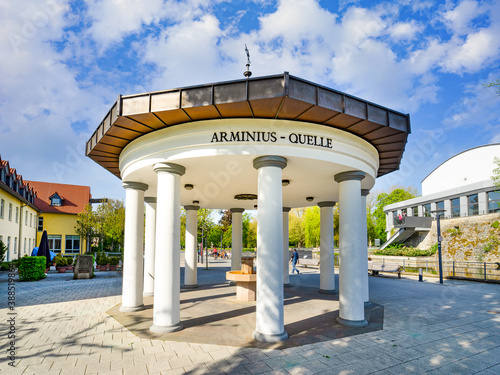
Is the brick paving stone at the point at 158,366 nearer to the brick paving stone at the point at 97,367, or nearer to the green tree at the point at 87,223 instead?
the brick paving stone at the point at 97,367

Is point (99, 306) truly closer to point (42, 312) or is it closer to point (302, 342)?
point (42, 312)

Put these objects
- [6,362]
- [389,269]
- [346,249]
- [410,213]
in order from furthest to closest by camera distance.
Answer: [410,213] → [389,269] → [346,249] → [6,362]

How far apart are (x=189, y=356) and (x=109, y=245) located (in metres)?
52.4

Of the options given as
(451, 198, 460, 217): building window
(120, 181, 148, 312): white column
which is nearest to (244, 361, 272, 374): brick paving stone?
(120, 181, 148, 312): white column

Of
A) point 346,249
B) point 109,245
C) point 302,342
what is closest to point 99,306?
point 302,342

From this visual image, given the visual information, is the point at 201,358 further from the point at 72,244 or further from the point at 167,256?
the point at 72,244

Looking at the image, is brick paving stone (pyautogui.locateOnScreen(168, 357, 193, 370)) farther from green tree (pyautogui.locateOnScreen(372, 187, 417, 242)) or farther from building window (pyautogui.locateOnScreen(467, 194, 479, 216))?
green tree (pyautogui.locateOnScreen(372, 187, 417, 242))

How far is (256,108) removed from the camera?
7.25 m

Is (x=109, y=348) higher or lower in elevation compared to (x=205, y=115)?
lower

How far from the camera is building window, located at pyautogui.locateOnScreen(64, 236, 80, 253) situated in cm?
4475

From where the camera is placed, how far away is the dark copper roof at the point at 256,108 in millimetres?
6812

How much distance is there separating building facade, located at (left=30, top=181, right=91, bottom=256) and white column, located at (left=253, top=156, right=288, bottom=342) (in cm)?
4341

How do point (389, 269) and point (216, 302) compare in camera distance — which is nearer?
point (216, 302)

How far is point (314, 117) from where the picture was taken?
25.4ft
